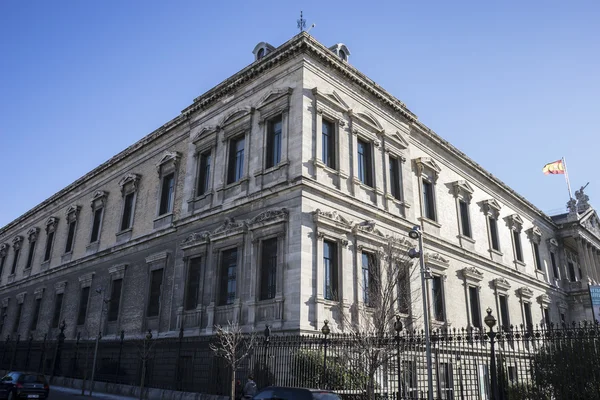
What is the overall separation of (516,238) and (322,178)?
76.5ft

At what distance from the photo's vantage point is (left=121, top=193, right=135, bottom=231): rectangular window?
29719mm

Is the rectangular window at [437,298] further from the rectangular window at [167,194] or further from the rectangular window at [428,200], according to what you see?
the rectangular window at [167,194]

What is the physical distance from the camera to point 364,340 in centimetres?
1384

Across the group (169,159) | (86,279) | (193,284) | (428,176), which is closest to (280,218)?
(193,284)

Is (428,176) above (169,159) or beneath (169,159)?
beneath

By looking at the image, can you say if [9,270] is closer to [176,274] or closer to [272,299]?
[176,274]

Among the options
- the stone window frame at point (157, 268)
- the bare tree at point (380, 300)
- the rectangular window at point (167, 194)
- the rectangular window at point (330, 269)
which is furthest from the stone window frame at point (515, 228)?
the stone window frame at point (157, 268)

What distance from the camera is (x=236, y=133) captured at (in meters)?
22.7

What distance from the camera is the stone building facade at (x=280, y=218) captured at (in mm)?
18750

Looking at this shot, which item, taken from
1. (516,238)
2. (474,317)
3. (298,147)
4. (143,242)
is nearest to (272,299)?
(298,147)

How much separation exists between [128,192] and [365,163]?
16407 mm

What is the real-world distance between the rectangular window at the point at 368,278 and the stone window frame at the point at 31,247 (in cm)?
3355

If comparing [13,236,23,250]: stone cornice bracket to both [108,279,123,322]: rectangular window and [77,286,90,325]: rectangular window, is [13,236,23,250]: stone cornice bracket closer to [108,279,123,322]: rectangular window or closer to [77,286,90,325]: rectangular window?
[77,286,90,325]: rectangular window

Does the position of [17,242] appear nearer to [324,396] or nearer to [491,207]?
[491,207]
